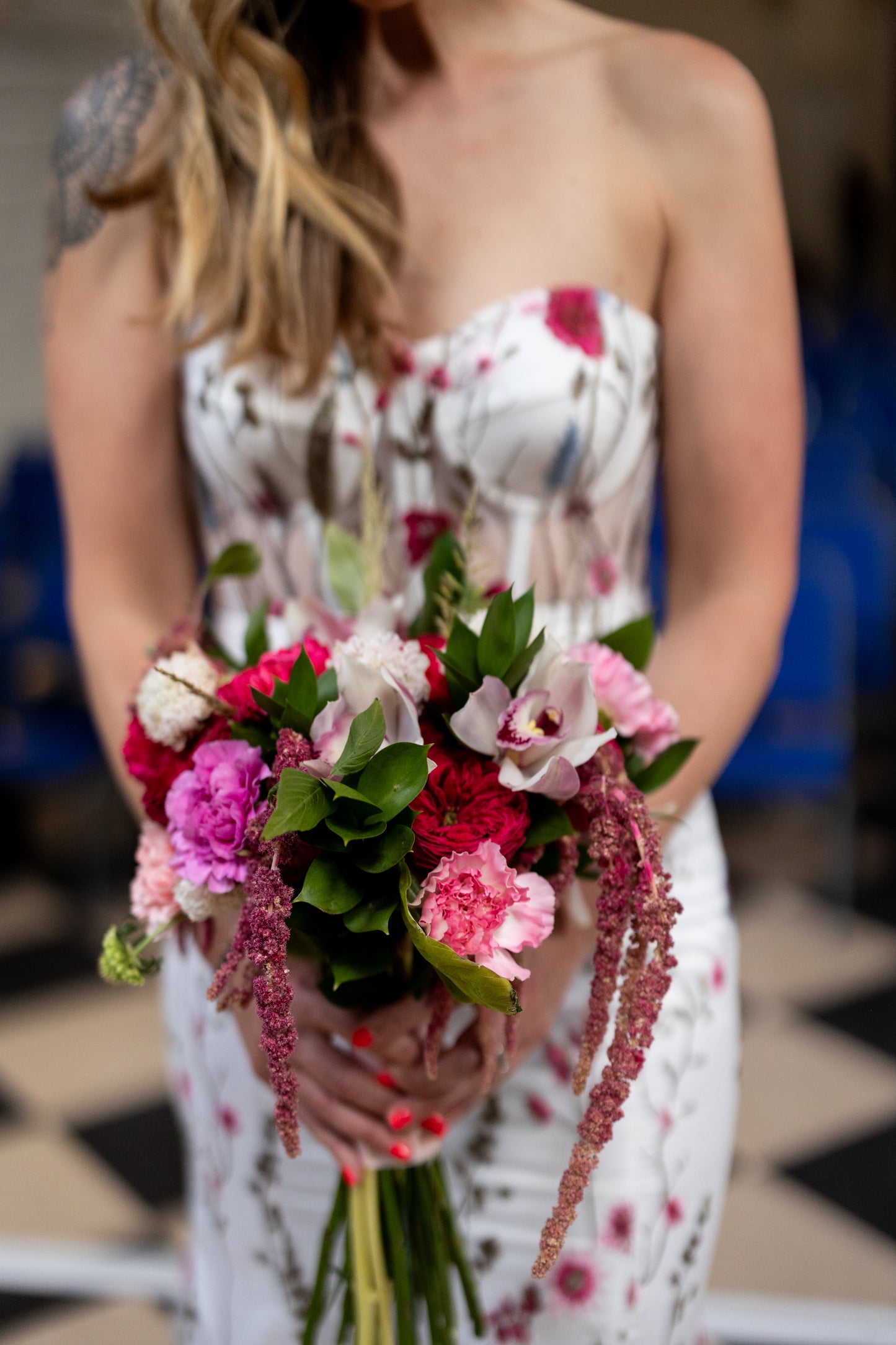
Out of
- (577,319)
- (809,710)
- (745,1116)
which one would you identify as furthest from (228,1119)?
(809,710)

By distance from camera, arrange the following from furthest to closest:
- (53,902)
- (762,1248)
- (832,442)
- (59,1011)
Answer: (832,442)
(53,902)
(59,1011)
(762,1248)

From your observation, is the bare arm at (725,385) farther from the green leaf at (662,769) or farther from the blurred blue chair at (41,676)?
the blurred blue chair at (41,676)

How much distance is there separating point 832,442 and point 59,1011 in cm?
300

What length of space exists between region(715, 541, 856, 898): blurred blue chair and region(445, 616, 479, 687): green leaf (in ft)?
8.96

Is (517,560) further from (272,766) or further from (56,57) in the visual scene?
(56,57)

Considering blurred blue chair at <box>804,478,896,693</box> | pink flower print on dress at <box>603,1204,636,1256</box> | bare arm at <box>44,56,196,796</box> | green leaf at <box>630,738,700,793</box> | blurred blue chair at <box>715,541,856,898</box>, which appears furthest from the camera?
blurred blue chair at <box>804,478,896,693</box>

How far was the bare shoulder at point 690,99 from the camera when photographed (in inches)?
52.6

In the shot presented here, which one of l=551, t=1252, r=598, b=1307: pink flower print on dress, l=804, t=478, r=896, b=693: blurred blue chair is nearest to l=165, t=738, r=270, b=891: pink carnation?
l=551, t=1252, r=598, b=1307: pink flower print on dress

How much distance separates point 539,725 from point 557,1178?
0.55 metres

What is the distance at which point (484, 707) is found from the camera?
926 mm

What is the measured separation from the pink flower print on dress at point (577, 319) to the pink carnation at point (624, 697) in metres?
0.43

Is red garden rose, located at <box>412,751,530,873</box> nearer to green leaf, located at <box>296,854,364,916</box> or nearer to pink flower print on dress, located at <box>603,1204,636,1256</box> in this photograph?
green leaf, located at <box>296,854,364,916</box>

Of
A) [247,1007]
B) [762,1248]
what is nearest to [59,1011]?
[762,1248]

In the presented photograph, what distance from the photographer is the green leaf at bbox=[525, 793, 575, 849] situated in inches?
37.4
